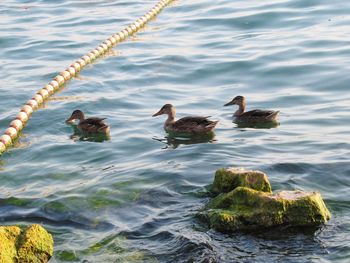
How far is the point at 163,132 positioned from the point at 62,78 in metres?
3.97

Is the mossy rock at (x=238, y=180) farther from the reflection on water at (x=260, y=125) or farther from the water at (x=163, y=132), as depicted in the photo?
the reflection on water at (x=260, y=125)

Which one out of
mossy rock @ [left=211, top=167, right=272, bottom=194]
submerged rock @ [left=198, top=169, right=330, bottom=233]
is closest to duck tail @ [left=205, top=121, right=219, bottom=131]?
mossy rock @ [left=211, top=167, right=272, bottom=194]

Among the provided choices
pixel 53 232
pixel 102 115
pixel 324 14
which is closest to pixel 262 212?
pixel 53 232

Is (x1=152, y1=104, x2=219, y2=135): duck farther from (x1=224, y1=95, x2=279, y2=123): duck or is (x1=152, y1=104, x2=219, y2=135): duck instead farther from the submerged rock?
the submerged rock

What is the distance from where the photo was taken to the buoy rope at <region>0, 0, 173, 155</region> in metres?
13.4

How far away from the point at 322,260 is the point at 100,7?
1937 cm

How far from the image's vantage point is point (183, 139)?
1333 centimetres

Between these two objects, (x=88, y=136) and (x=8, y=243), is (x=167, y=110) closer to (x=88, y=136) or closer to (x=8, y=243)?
(x=88, y=136)

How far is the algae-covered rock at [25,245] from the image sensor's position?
802 cm

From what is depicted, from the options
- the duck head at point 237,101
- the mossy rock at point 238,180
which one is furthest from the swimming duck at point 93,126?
the mossy rock at point 238,180

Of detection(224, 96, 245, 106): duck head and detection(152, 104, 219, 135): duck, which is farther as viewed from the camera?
detection(224, 96, 245, 106): duck head

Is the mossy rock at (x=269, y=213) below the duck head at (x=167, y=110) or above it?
below

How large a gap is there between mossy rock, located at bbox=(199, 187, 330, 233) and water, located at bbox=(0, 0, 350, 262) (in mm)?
163

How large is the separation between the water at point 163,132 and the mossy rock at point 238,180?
1.20ft
